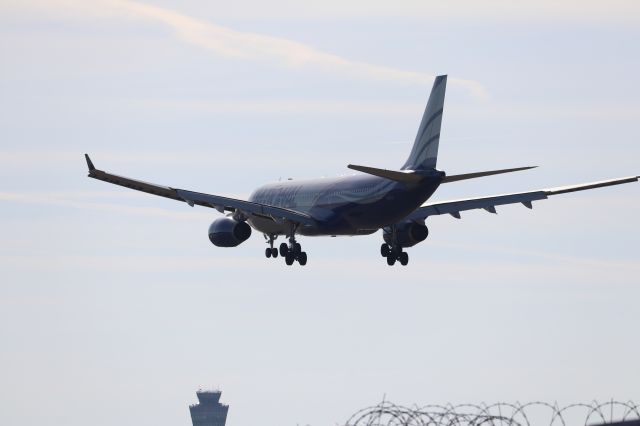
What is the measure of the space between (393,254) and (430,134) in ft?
Result: 37.3

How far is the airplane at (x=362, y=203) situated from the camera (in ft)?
315

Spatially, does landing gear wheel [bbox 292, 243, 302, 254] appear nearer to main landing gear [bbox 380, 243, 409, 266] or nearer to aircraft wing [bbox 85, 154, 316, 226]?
aircraft wing [bbox 85, 154, 316, 226]

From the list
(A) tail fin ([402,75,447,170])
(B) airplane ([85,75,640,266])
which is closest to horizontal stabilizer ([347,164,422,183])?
(B) airplane ([85,75,640,266])

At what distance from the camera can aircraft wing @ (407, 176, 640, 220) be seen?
10262 cm

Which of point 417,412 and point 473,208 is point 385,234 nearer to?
point 473,208

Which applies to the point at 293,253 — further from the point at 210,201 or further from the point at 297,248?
the point at 210,201

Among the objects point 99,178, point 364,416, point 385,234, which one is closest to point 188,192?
point 99,178

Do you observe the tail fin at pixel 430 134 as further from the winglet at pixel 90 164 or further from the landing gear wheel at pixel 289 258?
the winglet at pixel 90 164

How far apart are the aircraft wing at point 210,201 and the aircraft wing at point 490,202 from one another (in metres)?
7.88

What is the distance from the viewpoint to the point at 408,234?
106m

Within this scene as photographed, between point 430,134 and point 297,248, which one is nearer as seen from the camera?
point 430,134

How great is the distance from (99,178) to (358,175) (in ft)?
56.3

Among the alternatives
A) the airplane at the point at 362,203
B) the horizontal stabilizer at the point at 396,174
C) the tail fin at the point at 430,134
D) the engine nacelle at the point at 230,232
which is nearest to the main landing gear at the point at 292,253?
the airplane at the point at 362,203

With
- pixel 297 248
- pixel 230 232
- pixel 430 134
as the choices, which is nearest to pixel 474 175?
pixel 430 134
